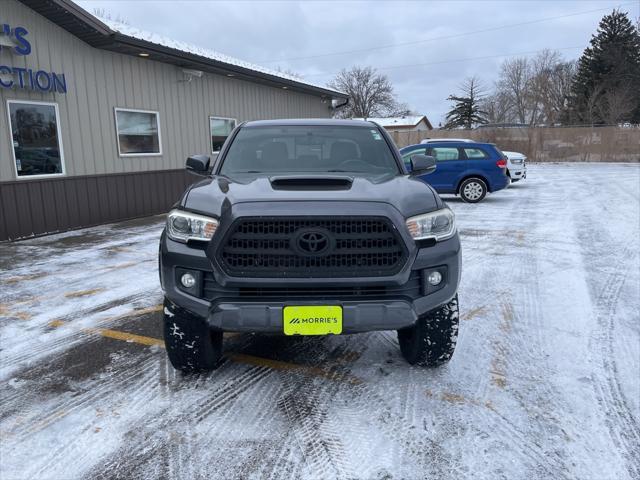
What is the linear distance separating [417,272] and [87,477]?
A: 2.02 m

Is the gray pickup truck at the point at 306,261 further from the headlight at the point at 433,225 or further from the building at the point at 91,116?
the building at the point at 91,116

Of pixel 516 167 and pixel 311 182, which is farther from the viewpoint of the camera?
pixel 516 167

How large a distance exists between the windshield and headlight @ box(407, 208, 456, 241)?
3.05 feet

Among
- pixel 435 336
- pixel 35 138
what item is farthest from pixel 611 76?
pixel 435 336

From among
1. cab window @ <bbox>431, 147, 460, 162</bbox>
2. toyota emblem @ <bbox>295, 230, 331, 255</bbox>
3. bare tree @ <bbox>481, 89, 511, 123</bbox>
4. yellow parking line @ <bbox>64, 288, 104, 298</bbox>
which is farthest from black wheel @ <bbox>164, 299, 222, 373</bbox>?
bare tree @ <bbox>481, 89, 511, 123</bbox>

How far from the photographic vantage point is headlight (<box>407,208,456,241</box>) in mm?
2873

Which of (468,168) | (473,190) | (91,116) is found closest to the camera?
(91,116)

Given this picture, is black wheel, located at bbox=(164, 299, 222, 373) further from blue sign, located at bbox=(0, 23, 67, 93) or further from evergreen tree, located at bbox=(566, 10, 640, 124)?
evergreen tree, located at bbox=(566, 10, 640, 124)

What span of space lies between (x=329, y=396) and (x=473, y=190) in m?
10.8

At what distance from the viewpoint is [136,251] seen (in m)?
7.50

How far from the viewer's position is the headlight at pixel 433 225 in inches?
113

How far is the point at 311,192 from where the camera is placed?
2.97m

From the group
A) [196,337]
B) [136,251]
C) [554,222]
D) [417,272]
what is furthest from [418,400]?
[554,222]

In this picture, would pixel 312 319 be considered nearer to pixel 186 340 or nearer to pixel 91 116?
pixel 186 340
